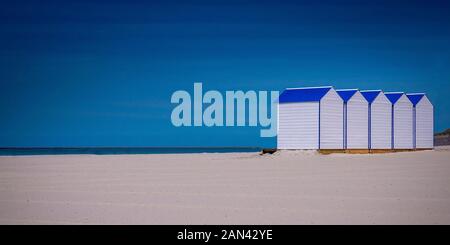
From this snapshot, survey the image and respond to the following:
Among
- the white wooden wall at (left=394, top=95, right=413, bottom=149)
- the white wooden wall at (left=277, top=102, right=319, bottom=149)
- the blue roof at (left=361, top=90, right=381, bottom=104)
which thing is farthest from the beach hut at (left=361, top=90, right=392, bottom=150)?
the white wooden wall at (left=277, top=102, right=319, bottom=149)

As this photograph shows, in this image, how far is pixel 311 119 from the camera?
4012 cm

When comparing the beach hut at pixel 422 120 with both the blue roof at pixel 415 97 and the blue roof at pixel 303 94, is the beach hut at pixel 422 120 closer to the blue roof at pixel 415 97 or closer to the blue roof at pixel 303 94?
the blue roof at pixel 415 97

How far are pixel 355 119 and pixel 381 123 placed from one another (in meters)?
3.53

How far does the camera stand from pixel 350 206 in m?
10.9

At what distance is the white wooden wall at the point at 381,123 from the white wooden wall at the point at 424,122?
4.29 metres

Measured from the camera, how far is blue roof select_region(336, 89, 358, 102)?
Answer: 42.6 m

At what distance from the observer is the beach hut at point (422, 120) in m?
48.8

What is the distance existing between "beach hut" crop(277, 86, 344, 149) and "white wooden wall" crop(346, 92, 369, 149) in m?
1.14

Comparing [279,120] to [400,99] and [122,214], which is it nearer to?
[400,99]

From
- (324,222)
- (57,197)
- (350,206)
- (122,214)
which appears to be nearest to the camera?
(324,222)

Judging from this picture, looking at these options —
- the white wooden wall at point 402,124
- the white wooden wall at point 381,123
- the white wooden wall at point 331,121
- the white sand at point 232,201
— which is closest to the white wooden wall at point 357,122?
the white wooden wall at point 381,123
